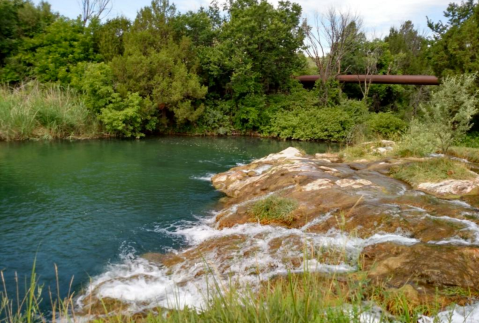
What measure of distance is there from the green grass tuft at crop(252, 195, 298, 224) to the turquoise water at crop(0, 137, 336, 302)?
1785mm

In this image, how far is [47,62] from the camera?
2661 centimetres

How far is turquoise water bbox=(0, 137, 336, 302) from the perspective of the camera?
7.11 metres

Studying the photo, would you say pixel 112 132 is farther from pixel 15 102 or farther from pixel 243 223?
pixel 243 223

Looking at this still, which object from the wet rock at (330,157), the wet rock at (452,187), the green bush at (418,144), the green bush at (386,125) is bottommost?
A: the wet rock at (452,187)

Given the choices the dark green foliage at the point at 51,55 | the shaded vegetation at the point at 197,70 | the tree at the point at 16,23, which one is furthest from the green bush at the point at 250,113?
the tree at the point at 16,23

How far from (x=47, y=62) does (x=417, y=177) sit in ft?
85.4

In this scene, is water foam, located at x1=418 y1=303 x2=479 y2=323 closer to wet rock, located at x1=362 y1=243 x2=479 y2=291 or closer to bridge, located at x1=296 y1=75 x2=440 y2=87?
wet rock, located at x1=362 y1=243 x2=479 y2=291

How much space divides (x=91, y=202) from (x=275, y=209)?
5438 millimetres

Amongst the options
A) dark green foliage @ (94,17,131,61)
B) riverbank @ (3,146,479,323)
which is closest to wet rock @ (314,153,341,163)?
riverbank @ (3,146,479,323)

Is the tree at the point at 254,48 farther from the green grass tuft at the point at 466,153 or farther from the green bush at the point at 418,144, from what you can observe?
the green grass tuft at the point at 466,153

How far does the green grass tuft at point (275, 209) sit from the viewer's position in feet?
26.4

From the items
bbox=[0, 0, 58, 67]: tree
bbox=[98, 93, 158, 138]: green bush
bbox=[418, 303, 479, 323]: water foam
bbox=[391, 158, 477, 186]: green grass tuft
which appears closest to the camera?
bbox=[418, 303, 479, 323]: water foam

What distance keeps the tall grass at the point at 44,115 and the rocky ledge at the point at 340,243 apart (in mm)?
16735

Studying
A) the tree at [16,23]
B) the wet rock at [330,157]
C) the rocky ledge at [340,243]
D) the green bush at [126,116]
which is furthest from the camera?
the tree at [16,23]
